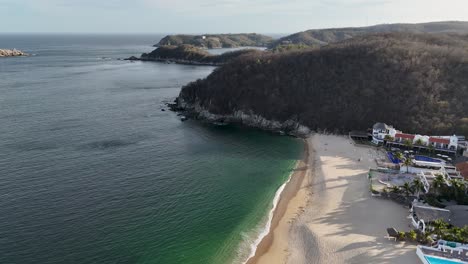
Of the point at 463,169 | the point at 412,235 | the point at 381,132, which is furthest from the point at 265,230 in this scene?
the point at 381,132

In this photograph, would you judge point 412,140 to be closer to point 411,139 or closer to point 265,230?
point 411,139

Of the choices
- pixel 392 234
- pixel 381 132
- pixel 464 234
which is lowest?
pixel 392 234

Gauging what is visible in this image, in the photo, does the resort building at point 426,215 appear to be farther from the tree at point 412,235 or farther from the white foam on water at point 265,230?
the white foam on water at point 265,230

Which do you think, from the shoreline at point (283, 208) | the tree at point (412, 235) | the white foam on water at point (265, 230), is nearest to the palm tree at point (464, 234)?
the tree at point (412, 235)

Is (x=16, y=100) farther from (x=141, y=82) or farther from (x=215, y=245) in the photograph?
(x=215, y=245)

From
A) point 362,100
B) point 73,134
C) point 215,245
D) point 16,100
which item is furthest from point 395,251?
point 16,100

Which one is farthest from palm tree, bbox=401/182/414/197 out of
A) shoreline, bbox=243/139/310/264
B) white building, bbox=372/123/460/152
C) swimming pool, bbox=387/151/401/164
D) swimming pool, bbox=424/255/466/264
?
white building, bbox=372/123/460/152
